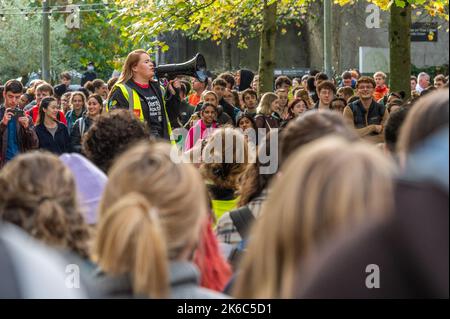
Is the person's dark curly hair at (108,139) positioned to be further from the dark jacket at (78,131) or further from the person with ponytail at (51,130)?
the dark jacket at (78,131)

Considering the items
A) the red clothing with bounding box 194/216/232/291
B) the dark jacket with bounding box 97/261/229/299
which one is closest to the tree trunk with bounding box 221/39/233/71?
the red clothing with bounding box 194/216/232/291

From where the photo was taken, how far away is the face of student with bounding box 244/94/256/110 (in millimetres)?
15789

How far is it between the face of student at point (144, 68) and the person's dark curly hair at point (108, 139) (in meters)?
4.08

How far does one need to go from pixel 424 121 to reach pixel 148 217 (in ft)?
2.35

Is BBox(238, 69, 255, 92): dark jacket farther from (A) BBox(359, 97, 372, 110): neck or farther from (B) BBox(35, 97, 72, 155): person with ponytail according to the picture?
(B) BBox(35, 97, 72, 155): person with ponytail

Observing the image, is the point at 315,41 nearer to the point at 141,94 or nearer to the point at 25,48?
the point at 25,48

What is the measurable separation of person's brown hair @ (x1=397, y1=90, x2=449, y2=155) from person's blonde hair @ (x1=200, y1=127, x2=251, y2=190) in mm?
3605

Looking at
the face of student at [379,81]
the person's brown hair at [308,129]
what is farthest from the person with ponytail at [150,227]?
the face of student at [379,81]

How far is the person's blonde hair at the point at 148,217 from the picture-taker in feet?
8.68

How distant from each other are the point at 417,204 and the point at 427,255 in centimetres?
11

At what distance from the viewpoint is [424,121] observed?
2730 millimetres

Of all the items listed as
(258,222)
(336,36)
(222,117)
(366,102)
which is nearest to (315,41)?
(336,36)

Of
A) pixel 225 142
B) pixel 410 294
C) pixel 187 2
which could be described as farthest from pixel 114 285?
pixel 187 2
